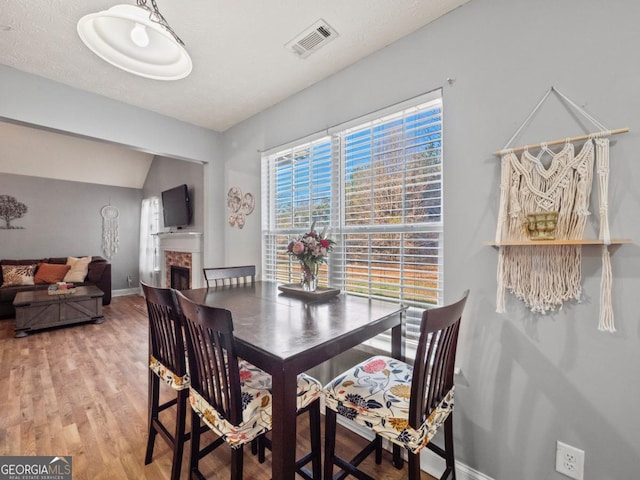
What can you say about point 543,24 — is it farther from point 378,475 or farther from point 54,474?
point 54,474

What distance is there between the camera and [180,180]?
4906 millimetres

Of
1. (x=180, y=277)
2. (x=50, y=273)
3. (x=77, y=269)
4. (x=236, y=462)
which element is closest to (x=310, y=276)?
(x=236, y=462)

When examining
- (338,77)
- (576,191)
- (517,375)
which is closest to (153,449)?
(517,375)

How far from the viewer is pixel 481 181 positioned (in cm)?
155

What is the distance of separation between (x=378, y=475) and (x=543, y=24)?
8.12 feet

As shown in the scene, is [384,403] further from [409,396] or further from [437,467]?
[437,467]

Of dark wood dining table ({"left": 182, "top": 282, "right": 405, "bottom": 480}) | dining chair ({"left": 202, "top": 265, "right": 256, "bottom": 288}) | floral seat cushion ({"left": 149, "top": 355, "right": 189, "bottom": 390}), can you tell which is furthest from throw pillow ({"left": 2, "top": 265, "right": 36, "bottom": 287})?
floral seat cushion ({"left": 149, "top": 355, "right": 189, "bottom": 390})

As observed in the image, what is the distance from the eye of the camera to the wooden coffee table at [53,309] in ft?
12.2

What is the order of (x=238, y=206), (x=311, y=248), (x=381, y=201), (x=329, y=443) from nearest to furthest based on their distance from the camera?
(x=329, y=443) < (x=311, y=248) < (x=381, y=201) < (x=238, y=206)

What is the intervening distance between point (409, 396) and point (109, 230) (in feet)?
23.6

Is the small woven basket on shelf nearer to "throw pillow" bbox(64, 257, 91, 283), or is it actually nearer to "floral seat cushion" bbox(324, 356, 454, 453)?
"floral seat cushion" bbox(324, 356, 454, 453)

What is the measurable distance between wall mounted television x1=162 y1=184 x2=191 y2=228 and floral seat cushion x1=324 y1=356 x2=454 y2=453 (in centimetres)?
378

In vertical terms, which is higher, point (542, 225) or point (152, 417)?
point (542, 225)

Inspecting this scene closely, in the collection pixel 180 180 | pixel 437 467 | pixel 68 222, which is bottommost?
pixel 437 467
